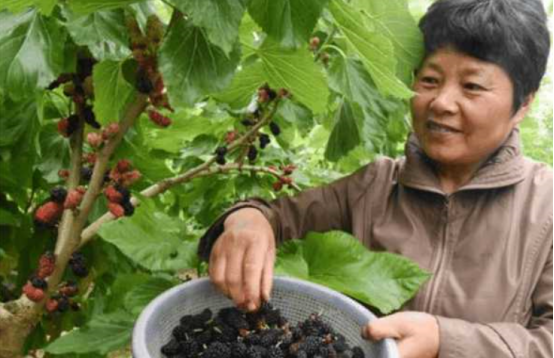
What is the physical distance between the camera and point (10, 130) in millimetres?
929

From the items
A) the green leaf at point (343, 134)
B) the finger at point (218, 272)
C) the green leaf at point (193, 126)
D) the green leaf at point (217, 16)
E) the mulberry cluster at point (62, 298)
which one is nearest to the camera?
the green leaf at point (217, 16)

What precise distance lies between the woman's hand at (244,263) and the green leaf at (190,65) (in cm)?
25

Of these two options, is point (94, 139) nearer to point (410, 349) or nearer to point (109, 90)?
point (109, 90)

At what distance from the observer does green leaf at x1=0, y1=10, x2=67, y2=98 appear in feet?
2.19

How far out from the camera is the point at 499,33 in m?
0.91

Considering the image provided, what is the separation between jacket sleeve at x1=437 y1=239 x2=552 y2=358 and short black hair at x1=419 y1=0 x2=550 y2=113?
0.35 meters

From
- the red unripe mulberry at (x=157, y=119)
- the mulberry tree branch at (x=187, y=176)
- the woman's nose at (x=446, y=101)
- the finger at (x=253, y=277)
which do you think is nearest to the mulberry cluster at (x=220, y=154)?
the mulberry tree branch at (x=187, y=176)

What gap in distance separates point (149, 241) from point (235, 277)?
0.50ft

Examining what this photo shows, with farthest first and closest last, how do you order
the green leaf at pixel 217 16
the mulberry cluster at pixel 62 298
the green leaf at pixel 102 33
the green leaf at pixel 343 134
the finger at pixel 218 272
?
1. the green leaf at pixel 343 134
2. the mulberry cluster at pixel 62 298
3. the finger at pixel 218 272
4. the green leaf at pixel 102 33
5. the green leaf at pixel 217 16

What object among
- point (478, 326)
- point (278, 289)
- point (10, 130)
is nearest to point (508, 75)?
point (478, 326)

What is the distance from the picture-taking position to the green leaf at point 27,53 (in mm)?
667

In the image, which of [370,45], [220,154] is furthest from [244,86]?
[370,45]

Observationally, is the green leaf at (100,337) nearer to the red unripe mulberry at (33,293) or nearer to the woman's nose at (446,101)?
the red unripe mulberry at (33,293)

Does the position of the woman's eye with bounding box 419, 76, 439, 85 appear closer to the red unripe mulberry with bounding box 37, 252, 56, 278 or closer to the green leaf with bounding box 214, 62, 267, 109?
the green leaf with bounding box 214, 62, 267, 109
